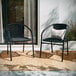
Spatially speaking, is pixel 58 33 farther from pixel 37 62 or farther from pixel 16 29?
pixel 16 29

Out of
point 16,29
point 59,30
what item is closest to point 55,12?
point 59,30

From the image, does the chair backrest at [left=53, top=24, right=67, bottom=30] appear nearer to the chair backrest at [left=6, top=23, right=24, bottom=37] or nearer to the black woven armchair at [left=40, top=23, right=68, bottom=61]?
the black woven armchair at [left=40, top=23, right=68, bottom=61]

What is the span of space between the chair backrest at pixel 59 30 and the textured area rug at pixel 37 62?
0.31m

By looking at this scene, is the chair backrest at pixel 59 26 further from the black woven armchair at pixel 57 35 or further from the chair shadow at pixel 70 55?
the chair shadow at pixel 70 55

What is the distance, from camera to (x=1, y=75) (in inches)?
111

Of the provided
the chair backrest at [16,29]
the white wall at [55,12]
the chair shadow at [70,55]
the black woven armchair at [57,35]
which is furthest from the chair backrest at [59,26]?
the chair backrest at [16,29]

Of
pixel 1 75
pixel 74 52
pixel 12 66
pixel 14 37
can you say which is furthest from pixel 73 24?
pixel 1 75

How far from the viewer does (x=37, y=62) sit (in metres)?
3.45

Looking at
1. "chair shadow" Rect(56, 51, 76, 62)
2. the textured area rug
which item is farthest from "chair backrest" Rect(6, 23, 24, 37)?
"chair shadow" Rect(56, 51, 76, 62)

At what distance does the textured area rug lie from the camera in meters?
3.14

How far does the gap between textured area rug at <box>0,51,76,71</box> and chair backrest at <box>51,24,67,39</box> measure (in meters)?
0.31

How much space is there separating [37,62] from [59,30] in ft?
2.40

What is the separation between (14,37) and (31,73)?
1.28m

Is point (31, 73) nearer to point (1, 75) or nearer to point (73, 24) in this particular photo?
point (1, 75)
